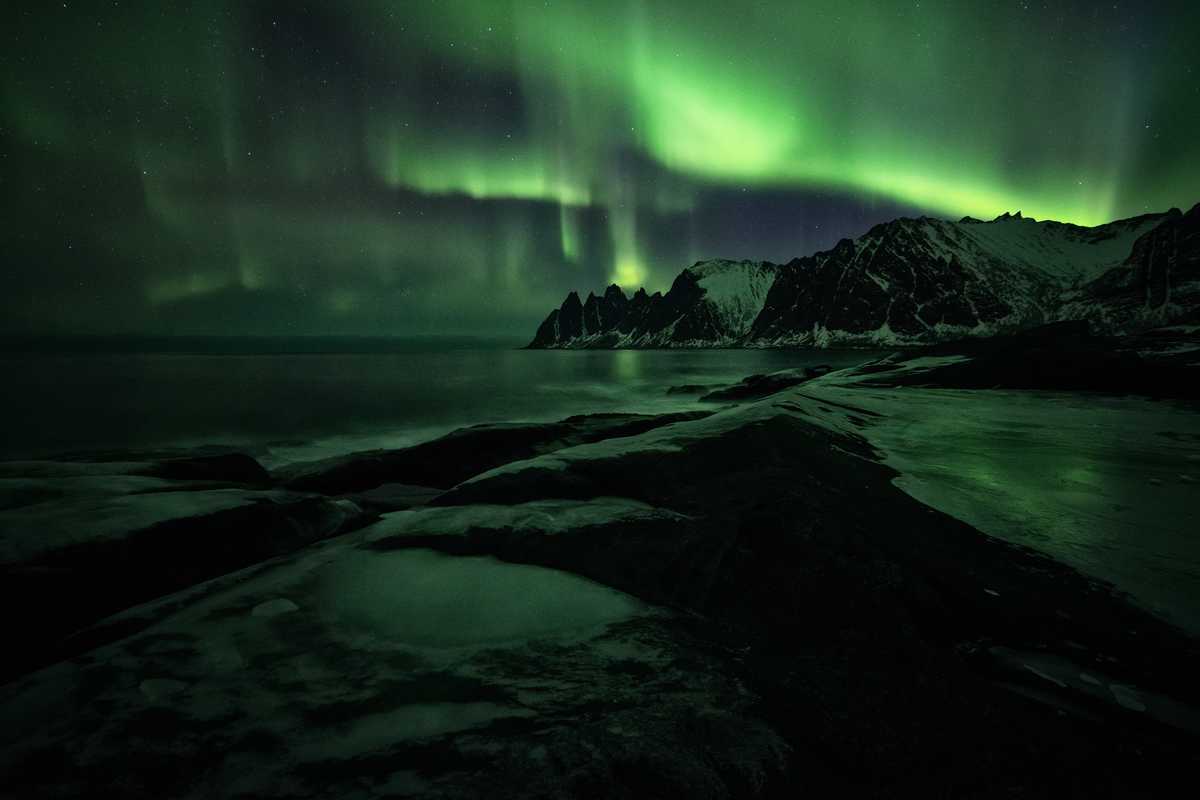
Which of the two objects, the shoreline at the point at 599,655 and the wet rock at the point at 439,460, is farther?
the wet rock at the point at 439,460

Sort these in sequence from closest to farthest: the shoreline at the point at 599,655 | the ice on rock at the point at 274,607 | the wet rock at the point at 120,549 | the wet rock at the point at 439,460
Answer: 1. the shoreline at the point at 599,655
2. the ice on rock at the point at 274,607
3. the wet rock at the point at 120,549
4. the wet rock at the point at 439,460

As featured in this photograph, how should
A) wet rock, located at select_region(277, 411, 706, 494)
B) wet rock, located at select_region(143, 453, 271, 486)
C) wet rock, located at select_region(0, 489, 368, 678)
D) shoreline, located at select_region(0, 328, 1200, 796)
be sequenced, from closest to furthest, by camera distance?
shoreline, located at select_region(0, 328, 1200, 796) → wet rock, located at select_region(0, 489, 368, 678) → wet rock, located at select_region(143, 453, 271, 486) → wet rock, located at select_region(277, 411, 706, 494)

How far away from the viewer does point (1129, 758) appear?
7.45ft

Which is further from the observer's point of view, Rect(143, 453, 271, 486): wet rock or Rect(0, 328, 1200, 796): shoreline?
Rect(143, 453, 271, 486): wet rock

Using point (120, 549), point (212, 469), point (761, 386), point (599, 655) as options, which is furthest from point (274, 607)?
point (761, 386)

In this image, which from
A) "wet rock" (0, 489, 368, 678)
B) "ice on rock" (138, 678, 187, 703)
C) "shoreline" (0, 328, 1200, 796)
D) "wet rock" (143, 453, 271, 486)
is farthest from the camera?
"wet rock" (143, 453, 271, 486)

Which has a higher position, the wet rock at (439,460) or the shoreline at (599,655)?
the shoreline at (599,655)

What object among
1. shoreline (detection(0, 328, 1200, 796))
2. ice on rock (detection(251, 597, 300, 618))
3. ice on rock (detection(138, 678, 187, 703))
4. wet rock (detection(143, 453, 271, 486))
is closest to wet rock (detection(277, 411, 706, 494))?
wet rock (detection(143, 453, 271, 486))

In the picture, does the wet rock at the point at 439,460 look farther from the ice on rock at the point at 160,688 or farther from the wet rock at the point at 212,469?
the ice on rock at the point at 160,688

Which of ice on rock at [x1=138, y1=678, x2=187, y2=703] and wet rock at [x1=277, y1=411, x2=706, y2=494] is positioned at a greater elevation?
ice on rock at [x1=138, y1=678, x2=187, y2=703]

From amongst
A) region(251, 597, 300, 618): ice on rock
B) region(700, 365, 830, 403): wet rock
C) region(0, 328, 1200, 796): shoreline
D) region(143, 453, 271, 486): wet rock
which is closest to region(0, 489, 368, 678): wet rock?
region(0, 328, 1200, 796): shoreline

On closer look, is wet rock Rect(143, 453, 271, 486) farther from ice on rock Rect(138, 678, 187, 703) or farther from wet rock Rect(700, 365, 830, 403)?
wet rock Rect(700, 365, 830, 403)

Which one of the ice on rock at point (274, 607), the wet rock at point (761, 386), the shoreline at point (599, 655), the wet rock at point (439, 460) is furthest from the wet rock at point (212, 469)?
the wet rock at point (761, 386)

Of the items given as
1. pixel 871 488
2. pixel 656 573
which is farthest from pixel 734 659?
pixel 871 488
